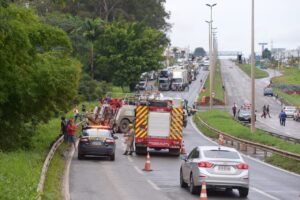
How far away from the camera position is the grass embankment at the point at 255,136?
33.0 metres

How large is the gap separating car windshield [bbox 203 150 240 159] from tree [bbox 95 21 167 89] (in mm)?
73933

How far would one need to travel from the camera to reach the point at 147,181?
25.0 metres

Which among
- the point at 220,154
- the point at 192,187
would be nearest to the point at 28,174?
the point at 192,187

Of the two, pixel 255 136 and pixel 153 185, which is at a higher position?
pixel 153 185

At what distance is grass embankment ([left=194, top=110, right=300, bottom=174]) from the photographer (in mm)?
32969

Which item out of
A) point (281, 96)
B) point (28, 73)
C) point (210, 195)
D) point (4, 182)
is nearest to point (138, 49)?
point (281, 96)

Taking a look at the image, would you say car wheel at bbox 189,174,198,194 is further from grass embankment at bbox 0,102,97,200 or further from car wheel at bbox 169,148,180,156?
car wheel at bbox 169,148,180,156

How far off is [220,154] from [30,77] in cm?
1211

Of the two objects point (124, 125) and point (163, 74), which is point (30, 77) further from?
point (163, 74)

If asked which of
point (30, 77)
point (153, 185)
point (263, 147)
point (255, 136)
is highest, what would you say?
point (30, 77)

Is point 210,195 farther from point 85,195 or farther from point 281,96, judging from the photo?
point 281,96

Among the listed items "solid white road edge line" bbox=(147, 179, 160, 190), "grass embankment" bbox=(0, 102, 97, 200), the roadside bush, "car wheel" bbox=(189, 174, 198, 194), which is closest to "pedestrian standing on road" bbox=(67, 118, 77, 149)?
"grass embankment" bbox=(0, 102, 97, 200)

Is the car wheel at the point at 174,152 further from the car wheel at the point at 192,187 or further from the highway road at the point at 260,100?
the highway road at the point at 260,100

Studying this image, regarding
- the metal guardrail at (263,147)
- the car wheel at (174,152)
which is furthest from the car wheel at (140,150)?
the metal guardrail at (263,147)
